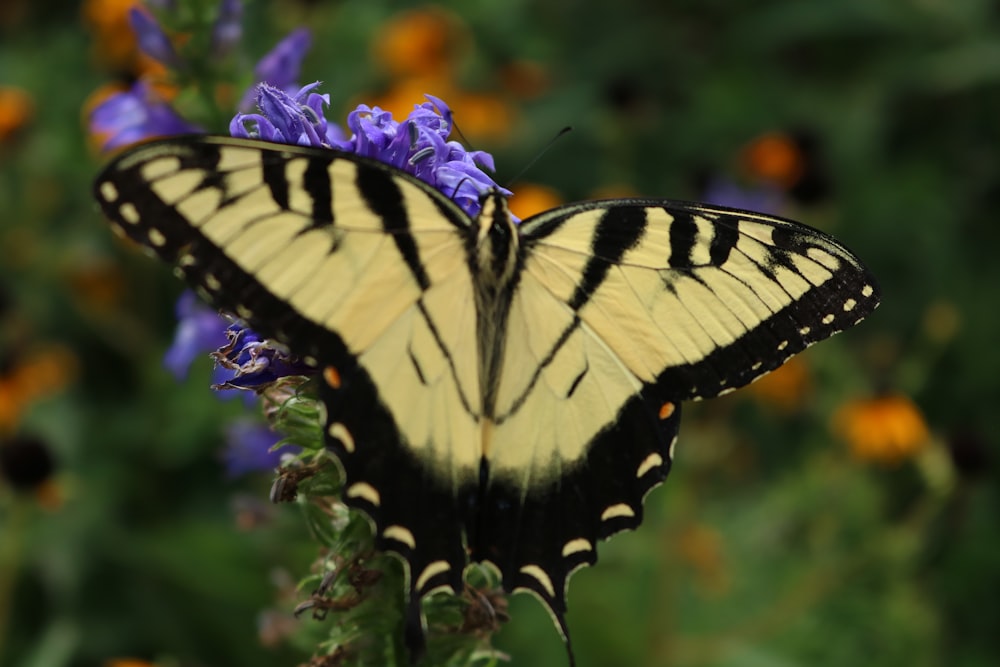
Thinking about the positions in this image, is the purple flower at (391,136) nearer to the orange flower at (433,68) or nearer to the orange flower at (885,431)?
the orange flower at (885,431)

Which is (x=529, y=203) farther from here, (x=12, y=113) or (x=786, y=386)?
(x=12, y=113)

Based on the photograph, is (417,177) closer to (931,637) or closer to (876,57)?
(931,637)

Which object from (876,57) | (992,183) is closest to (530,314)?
(992,183)

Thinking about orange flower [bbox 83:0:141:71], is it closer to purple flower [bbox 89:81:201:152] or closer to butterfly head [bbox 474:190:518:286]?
purple flower [bbox 89:81:201:152]

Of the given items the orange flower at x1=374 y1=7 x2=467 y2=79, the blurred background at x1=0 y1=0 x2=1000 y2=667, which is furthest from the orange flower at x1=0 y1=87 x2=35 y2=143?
the orange flower at x1=374 y1=7 x2=467 y2=79

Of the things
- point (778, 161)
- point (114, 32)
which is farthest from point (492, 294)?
point (114, 32)

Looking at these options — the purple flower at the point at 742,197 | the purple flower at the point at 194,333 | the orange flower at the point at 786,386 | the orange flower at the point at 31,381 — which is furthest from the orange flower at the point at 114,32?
the orange flower at the point at 786,386
